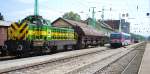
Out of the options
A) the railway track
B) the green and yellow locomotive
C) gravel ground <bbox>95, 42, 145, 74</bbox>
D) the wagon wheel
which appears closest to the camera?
the railway track

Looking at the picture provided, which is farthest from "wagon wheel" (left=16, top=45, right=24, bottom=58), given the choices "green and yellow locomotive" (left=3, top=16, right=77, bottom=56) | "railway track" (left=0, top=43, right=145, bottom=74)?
"railway track" (left=0, top=43, right=145, bottom=74)

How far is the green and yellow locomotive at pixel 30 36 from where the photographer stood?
828 inches

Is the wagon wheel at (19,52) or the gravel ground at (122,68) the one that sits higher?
the wagon wheel at (19,52)

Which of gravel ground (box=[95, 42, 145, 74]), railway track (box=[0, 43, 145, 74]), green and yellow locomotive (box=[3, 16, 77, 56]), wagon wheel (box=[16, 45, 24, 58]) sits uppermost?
green and yellow locomotive (box=[3, 16, 77, 56])

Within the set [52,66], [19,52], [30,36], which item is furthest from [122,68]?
[30,36]

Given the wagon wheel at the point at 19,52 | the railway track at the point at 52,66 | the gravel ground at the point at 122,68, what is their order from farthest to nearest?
the wagon wheel at the point at 19,52 → the gravel ground at the point at 122,68 → the railway track at the point at 52,66

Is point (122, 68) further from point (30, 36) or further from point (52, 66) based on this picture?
point (30, 36)

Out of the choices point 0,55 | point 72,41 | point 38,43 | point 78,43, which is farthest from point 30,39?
point 78,43

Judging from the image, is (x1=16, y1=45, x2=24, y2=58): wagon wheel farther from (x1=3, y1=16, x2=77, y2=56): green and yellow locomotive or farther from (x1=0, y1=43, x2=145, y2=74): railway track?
(x1=0, y1=43, x2=145, y2=74): railway track

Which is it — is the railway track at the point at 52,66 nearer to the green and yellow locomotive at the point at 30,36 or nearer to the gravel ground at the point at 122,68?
the gravel ground at the point at 122,68

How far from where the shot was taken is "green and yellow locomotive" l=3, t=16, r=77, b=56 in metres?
21.0

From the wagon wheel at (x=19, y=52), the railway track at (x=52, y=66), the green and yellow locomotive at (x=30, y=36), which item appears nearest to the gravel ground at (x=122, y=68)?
the railway track at (x=52, y=66)

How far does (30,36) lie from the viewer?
72.5ft

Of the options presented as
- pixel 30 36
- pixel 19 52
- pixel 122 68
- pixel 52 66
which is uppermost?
pixel 30 36
